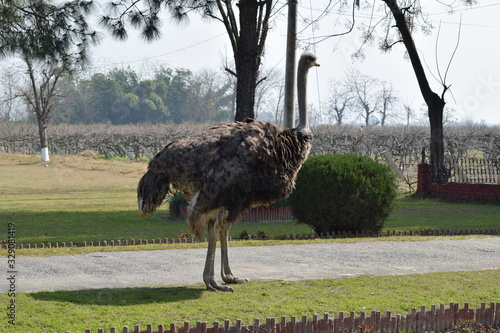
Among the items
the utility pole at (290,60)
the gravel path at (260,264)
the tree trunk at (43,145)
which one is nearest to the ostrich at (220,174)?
the gravel path at (260,264)

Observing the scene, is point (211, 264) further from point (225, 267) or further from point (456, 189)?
point (456, 189)

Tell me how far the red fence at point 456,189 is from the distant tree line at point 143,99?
8023 cm

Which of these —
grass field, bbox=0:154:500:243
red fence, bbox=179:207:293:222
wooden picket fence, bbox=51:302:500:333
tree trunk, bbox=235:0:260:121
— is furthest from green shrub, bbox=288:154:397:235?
tree trunk, bbox=235:0:260:121

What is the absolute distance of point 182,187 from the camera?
29.2ft

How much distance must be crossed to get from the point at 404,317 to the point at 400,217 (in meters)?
13.5

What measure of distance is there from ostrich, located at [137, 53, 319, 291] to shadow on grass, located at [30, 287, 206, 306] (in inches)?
15.2

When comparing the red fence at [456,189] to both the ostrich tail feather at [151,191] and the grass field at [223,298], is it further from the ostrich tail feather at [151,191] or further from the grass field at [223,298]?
the ostrich tail feather at [151,191]

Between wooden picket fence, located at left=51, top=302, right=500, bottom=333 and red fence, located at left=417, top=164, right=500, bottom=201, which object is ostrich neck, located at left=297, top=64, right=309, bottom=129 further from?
red fence, located at left=417, top=164, right=500, bottom=201

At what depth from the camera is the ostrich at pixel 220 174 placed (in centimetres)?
862

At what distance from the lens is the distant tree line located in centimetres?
10761

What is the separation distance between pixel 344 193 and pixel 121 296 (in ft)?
22.4

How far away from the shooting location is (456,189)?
25.2m

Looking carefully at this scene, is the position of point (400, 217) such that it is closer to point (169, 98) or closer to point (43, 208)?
point (43, 208)

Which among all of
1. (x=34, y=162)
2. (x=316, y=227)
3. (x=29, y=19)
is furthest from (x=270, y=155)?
(x=34, y=162)
